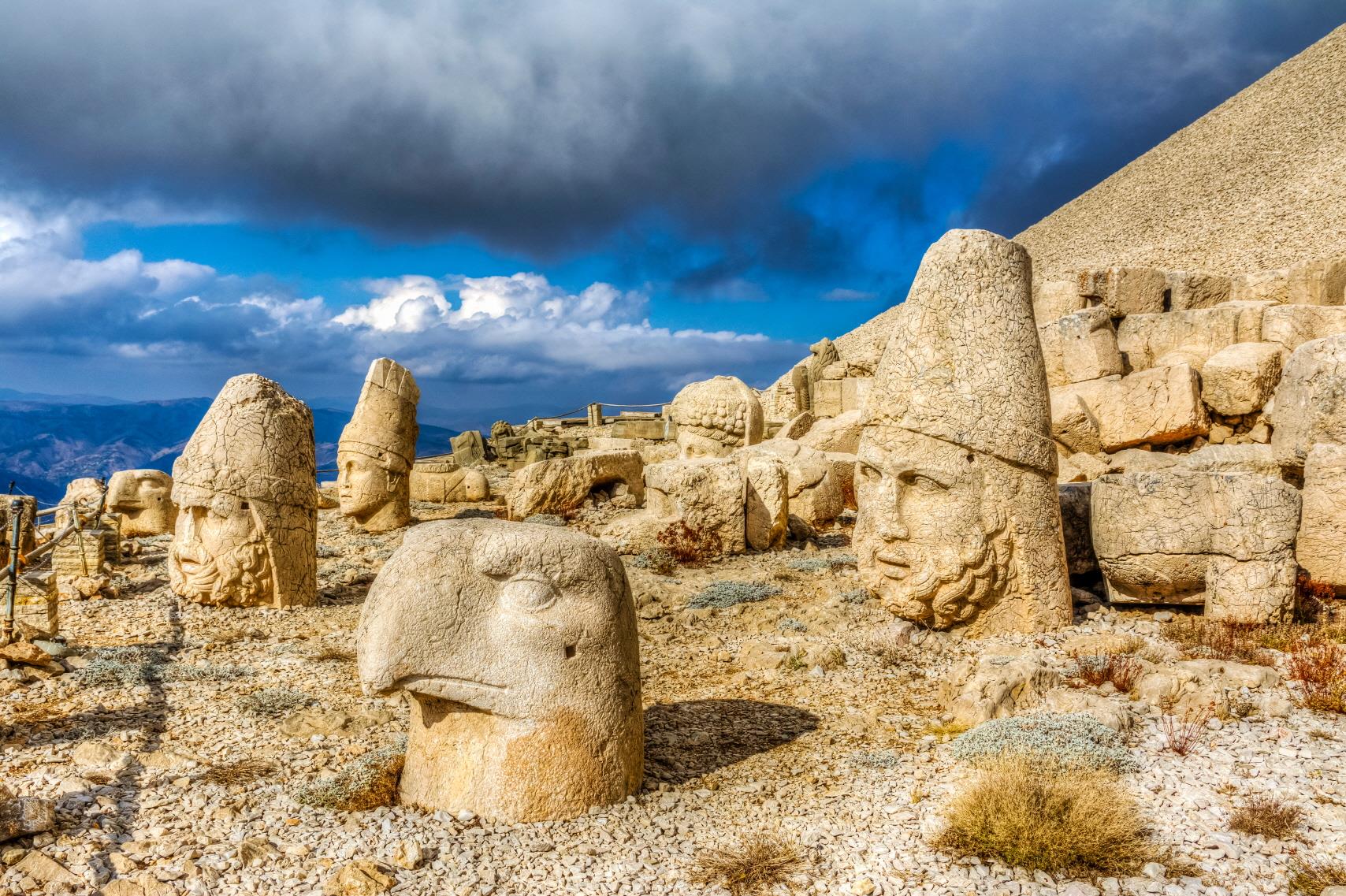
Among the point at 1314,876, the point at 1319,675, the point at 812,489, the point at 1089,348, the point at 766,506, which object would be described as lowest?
the point at 1314,876

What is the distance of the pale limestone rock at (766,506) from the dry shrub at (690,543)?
457 mm

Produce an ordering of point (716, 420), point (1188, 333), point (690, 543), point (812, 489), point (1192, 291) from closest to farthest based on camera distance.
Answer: point (690, 543) → point (812, 489) → point (716, 420) → point (1188, 333) → point (1192, 291)

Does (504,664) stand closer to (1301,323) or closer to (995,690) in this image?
(995,690)

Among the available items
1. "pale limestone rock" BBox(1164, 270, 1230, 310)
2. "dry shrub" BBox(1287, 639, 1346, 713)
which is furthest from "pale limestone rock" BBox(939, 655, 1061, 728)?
"pale limestone rock" BBox(1164, 270, 1230, 310)

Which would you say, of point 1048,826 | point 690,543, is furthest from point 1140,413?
point 1048,826

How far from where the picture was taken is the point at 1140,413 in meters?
13.0

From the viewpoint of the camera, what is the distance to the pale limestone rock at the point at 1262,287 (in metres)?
16.2

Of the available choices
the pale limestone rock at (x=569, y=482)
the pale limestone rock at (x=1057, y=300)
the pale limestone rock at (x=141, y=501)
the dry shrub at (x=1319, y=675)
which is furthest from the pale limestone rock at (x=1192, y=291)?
the pale limestone rock at (x=141, y=501)

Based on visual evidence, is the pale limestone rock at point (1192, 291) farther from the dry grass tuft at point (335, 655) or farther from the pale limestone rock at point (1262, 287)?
the dry grass tuft at point (335, 655)

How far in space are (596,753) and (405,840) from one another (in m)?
0.84

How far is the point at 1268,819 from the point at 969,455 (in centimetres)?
316

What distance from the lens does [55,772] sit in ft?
14.5

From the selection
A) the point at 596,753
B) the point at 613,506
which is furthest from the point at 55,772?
the point at 613,506

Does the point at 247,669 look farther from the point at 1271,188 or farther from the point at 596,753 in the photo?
the point at 1271,188
